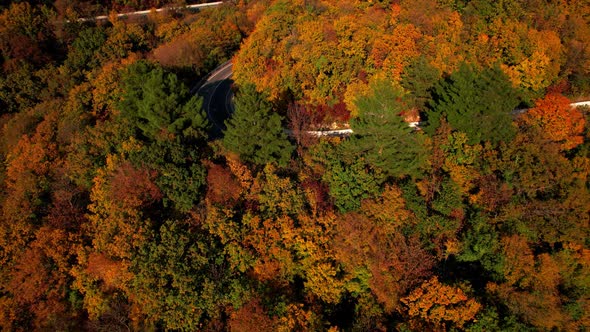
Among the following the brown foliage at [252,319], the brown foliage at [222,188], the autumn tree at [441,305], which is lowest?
the autumn tree at [441,305]

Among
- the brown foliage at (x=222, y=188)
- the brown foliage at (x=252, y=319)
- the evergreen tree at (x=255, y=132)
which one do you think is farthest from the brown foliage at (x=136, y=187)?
the brown foliage at (x=252, y=319)

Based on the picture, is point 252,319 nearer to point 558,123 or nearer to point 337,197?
point 337,197

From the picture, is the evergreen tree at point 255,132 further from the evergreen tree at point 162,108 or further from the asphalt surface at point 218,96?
the asphalt surface at point 218,96

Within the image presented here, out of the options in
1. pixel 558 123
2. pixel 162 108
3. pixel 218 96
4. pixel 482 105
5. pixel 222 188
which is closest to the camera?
pixel 222 188

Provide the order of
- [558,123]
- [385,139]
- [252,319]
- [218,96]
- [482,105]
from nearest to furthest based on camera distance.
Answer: [252,319] → [385,139] → [482,105] → [558,123] → [218,96]

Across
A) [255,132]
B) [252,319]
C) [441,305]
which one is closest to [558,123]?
[441,305]

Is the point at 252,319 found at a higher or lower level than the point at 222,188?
lower

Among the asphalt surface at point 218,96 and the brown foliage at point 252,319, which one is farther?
the asphalt surface at point 218,96

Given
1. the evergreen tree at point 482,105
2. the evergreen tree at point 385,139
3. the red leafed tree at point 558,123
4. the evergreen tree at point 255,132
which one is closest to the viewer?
the evergreen tree at point 385,139
